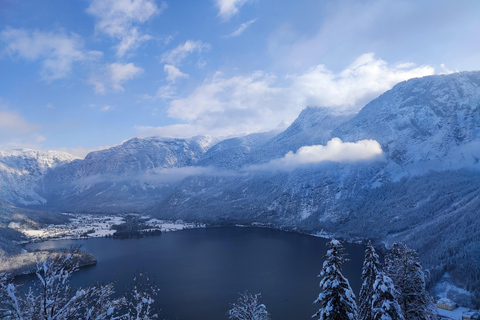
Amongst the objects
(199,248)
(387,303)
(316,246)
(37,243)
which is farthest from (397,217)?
(37,243)

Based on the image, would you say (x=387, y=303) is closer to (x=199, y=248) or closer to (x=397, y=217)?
(x=199, y=248)

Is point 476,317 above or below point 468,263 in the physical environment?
below

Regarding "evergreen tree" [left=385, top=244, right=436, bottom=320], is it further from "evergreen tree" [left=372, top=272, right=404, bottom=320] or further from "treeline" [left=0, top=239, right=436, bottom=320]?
"evergreen tree" [left=372, top=272, right=404, bottom=320]

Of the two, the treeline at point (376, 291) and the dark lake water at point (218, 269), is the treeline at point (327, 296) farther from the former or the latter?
the dark lake water at point (218, 269)

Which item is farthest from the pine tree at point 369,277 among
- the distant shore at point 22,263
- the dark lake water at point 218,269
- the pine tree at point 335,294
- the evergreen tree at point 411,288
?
the distant shore at point 22,263

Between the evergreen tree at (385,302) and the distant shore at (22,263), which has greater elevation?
the evergreen tree at (385,302)

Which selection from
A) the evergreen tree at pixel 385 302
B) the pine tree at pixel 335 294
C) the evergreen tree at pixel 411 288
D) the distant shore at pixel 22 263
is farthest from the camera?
the distant shore at pixel 22 263
